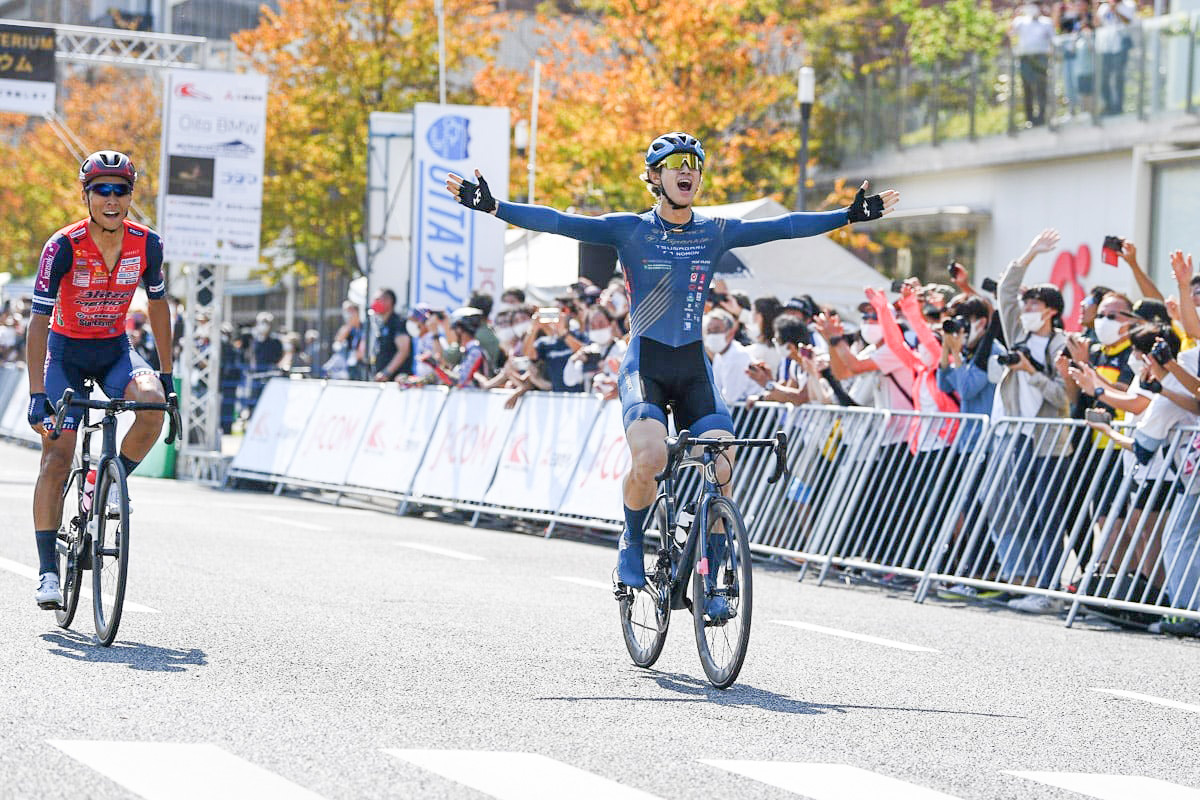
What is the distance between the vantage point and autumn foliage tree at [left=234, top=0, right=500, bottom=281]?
40.8 m

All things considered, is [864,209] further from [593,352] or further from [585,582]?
[593,352]

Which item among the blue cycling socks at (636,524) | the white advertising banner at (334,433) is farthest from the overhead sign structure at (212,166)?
the blue cycling socks at (636,524)

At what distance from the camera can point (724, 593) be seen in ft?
26.3

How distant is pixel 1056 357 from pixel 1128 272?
593 inches

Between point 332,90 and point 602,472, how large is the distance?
2597cm

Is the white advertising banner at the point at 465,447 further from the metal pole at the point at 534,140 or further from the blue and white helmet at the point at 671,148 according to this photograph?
the metal pole at the point at 534,140

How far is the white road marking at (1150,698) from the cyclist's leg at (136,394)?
14.2 ft

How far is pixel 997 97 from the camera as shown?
31.1 meters

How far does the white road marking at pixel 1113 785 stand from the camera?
616 centimetres

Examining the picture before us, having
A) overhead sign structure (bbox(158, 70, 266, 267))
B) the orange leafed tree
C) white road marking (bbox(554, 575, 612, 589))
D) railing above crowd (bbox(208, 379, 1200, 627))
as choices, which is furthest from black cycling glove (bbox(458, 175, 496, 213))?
the orange leafed tree

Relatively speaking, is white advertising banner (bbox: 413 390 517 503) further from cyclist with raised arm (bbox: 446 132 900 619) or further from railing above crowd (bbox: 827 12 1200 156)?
railing above crowd (bbox: 827 12 1200 156)

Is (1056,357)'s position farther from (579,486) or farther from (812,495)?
(579,486)

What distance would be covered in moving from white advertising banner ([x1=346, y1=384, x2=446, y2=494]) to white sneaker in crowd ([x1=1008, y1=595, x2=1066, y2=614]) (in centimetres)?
774

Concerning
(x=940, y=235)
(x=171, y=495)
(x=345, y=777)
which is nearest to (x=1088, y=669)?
(x=345, y=777)
